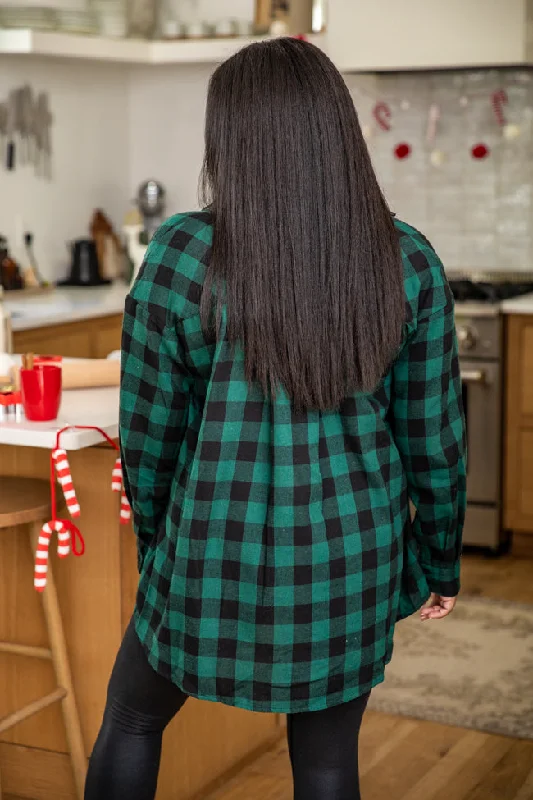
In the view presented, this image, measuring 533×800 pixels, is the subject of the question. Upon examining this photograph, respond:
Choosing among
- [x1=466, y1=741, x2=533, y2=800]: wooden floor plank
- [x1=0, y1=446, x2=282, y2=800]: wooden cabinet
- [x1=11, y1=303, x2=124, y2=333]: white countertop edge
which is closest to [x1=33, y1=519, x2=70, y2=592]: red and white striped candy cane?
[x1=0, y1=446, x2=282, y2=800]: wooden cabinet

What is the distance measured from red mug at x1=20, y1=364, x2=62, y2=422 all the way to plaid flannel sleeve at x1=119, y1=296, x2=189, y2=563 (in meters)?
0.54

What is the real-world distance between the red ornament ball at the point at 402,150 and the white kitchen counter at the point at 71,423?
289 cm

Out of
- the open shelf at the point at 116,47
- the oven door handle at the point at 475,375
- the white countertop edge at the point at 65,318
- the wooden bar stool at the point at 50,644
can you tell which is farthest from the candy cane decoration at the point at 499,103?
the wooden bar stool at the point at 50,644

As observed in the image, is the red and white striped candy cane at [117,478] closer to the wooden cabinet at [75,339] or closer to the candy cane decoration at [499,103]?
the wooden cabinet at [75,339]

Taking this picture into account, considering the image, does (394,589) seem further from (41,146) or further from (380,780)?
(41,146)

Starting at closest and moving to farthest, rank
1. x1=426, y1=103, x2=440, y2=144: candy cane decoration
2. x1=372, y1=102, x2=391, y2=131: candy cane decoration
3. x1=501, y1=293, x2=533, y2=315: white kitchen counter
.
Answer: x1=501, y1=293, x2=533, y2=315: white kitchen counter < x1=426, y1=103, x2=440, y2=144: candy cane decoration < x1=372, y1=102, x2=391, y2=131: candy cane decoration

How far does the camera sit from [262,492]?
1.41m

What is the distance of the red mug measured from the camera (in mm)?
2064

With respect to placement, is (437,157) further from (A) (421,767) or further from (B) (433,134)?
(A) (421,767)

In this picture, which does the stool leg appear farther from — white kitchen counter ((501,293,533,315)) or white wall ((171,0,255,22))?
white wall ((171,0,255,22))

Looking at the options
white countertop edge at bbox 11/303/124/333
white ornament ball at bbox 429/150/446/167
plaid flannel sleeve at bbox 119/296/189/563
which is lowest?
white countertop edge at bbox 11/303/124/333

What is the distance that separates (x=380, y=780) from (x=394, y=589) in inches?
44.6

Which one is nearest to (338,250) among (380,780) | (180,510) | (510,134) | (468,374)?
(180,510)

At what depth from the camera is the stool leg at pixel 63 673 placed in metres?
2.20
